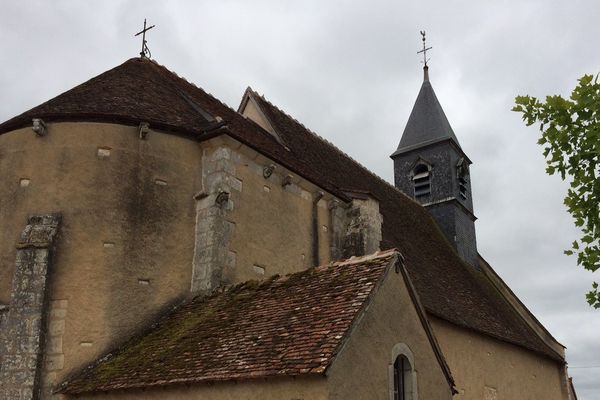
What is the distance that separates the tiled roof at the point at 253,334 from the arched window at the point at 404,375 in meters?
1.03

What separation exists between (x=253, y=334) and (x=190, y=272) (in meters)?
3.27

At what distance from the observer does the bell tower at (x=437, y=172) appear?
24219 mm

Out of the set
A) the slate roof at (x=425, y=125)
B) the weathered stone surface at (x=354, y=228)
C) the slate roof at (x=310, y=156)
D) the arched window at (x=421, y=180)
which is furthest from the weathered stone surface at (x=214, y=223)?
the slate roof at (x=425, y=125)

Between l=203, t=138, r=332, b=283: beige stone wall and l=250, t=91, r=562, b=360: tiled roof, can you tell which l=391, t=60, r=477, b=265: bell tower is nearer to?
l=250, t=91, r=562, b=360: tiled roof

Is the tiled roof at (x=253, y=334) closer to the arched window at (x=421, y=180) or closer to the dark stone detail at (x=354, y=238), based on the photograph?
the dark stone detail at (x=354, y=238)

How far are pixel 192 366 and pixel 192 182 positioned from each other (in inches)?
173

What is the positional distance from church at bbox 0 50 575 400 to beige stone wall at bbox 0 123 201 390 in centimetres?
2

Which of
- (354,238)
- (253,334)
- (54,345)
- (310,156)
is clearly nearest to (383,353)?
(253,334)

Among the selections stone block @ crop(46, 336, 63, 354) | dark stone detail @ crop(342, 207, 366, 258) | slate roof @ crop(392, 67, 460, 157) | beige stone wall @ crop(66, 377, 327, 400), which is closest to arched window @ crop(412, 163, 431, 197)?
slate roof @ crop(392, 67, 460, 157)

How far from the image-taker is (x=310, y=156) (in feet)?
55.9

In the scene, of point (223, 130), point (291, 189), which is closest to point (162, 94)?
point (223, 130)

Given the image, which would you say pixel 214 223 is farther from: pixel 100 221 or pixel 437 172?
pixel 437 172

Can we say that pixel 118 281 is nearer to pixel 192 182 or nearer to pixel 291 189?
pixel 192 182

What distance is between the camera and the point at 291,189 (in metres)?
13.1
